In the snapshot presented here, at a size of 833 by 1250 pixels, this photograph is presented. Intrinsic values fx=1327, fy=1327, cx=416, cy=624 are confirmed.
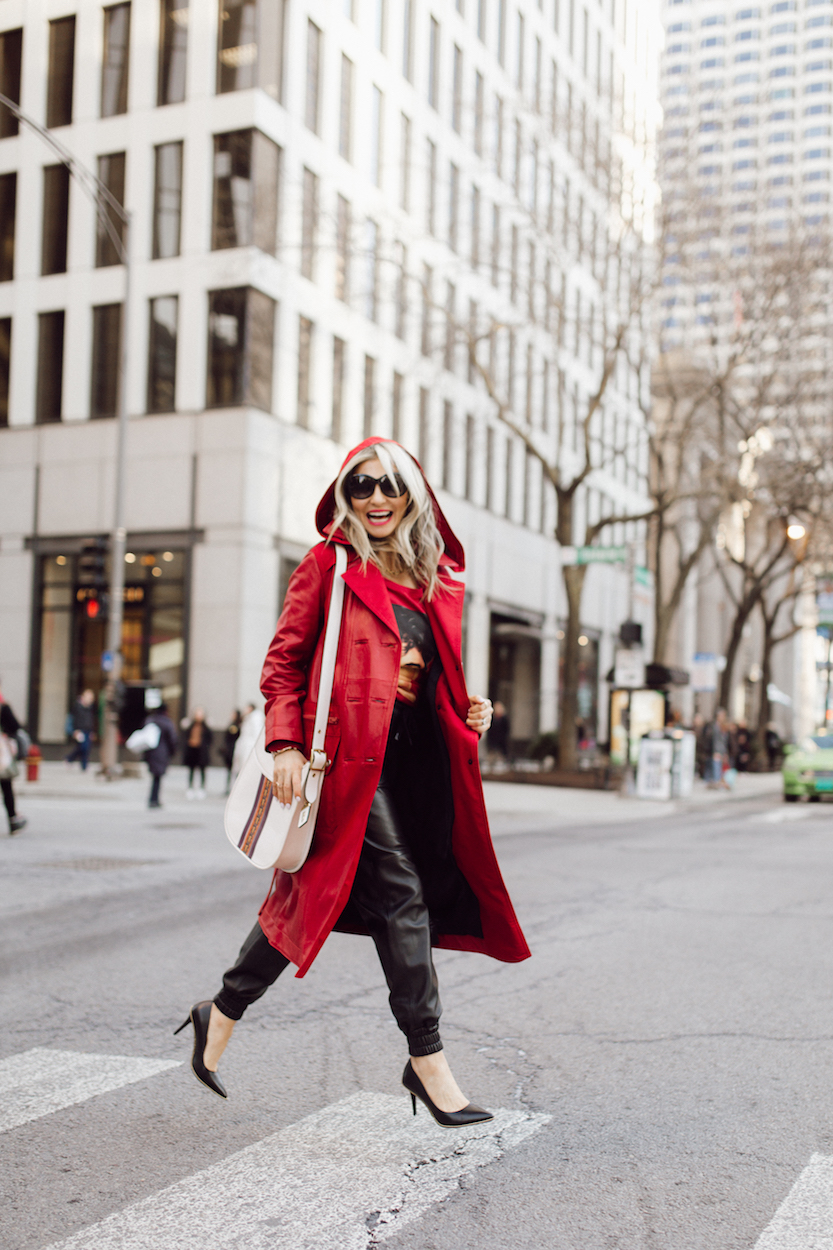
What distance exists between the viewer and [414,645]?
3.94 meters

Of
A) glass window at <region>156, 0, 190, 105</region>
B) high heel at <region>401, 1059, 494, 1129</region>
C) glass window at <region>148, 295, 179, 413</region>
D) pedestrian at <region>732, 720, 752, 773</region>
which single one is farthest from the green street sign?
high heel at <region>401, 1059, 494, 1129</region>

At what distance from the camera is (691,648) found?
64000mm

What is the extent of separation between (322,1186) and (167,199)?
27.5m

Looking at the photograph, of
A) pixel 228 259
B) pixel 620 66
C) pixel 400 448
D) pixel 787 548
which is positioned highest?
pixel 620 66

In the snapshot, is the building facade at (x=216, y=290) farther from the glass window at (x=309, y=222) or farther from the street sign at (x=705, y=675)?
the street sign at (x=705, y=675)

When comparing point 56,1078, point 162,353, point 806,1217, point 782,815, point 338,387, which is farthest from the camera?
point 338,387

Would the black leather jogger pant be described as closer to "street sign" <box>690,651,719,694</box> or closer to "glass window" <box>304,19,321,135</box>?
"glass window" <box>304,19,321,135</box>

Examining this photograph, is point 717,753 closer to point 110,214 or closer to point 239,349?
point 239,349

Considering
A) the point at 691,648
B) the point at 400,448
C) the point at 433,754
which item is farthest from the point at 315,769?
the point at 691,648

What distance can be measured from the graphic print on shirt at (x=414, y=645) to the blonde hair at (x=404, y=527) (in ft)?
0.36

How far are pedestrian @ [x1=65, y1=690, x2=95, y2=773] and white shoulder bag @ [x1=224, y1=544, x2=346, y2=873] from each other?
77.9ft

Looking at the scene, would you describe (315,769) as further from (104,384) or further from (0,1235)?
(104,384)

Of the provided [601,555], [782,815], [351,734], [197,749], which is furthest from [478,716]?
[601,555]

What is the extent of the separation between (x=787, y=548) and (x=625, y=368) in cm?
1182
